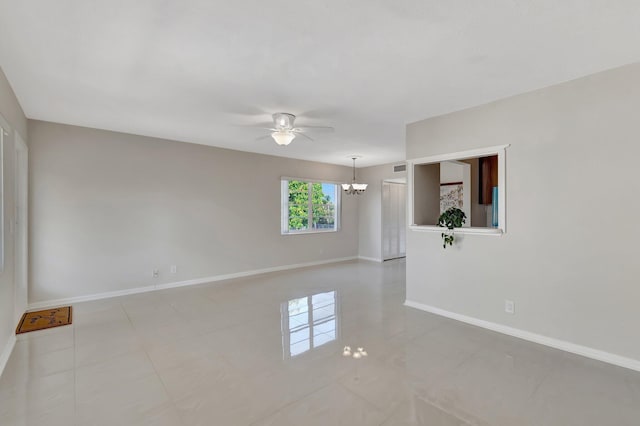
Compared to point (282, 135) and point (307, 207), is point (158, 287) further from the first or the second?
point (307, 207)

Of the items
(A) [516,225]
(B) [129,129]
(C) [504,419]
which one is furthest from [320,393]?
(B) [129,129]

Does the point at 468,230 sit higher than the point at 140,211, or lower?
lower

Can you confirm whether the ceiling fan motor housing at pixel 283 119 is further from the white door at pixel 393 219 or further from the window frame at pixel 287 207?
the white door at pixel 393 219

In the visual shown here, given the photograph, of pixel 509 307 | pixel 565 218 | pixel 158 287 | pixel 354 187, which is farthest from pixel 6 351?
pixel 354 187

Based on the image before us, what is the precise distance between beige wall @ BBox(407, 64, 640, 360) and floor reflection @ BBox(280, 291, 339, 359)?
155 cm

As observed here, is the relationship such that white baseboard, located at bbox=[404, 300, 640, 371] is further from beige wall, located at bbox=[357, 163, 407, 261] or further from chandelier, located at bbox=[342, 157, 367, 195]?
beige wall, located at bbox=[357, 163, 407, 261]

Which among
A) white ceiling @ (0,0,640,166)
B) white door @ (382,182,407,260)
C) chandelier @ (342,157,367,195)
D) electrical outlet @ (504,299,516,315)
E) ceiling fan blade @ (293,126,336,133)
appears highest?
white ceiling @ (0,0,640,166)

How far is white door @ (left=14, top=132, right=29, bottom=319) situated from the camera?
139 inches

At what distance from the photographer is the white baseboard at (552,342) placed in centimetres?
250

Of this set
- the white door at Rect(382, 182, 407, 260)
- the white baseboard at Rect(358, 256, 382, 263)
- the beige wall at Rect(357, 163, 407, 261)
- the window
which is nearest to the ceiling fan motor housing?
the window

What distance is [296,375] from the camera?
2.37 m

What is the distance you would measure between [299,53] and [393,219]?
6121 millimetres

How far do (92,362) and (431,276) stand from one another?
3592mm

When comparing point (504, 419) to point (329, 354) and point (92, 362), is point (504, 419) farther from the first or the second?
point (92, 362)
